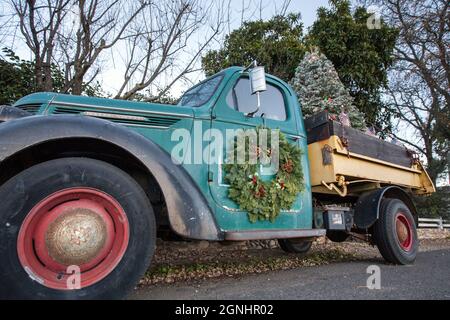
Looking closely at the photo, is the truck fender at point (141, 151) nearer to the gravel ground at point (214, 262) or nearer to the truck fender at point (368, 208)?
the gravel ground at point (214, 262)

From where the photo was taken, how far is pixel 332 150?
12.8 ft

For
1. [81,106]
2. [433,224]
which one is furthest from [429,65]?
[81,106]

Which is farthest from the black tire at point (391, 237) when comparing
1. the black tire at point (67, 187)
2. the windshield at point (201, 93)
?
the black tire at point (67, 187)

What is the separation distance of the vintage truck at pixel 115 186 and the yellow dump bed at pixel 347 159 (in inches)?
1.1

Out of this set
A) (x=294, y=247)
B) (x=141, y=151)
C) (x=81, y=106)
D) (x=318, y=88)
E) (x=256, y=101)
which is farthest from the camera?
(x=318, y=88)

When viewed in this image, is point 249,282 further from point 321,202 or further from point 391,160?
point 391,160

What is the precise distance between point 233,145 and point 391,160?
281 centimetres

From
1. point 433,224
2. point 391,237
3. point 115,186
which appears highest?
point 115,186

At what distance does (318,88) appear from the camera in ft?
29.4

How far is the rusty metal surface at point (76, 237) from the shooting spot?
2107 mm

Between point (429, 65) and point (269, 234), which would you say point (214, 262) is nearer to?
point (269, 234)

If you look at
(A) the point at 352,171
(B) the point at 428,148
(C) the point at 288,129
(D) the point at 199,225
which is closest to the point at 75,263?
(D) the point at 199,225

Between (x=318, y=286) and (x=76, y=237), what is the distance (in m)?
2.13

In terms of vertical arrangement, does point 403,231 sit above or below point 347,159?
below
